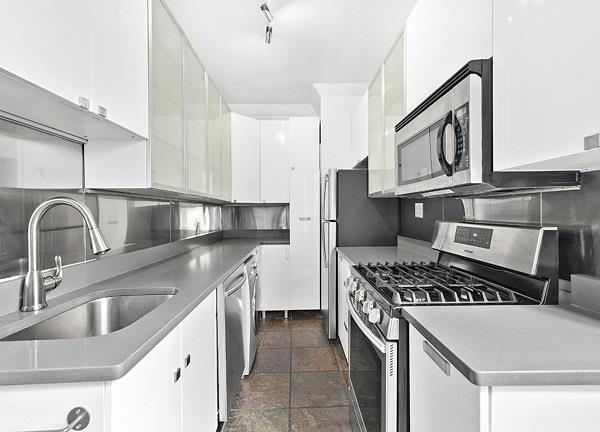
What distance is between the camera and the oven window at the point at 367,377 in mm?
1344

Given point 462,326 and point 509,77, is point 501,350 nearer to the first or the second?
point 462,326

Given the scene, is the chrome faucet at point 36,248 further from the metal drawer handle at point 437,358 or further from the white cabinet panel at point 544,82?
the white cabinet panel at point 544,82

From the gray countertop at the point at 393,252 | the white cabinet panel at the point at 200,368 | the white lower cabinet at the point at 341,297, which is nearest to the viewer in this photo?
the white cabinet panel at the point at 200,368

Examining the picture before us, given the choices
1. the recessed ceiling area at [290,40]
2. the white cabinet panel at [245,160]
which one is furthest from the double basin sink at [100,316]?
the white cabinet panel at [245,160]

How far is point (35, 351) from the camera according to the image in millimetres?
853

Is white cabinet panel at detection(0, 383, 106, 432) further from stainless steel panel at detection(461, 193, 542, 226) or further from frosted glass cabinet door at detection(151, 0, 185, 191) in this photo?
stainless steel panel at detection(461, 193, 542, 226)

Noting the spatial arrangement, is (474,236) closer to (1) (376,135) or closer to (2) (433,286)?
(2) (433,286)

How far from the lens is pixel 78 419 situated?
0.77 meters

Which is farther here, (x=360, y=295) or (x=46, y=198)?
(x=360, y=295)

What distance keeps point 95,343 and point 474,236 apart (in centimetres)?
154

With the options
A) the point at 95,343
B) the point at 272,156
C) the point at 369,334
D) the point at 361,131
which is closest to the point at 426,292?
the point at 369,334

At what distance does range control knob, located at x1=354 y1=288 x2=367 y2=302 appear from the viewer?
1600 mm

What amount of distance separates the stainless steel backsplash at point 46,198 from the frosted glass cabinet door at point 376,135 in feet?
5.50

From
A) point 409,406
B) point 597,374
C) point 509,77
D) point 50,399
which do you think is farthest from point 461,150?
point 50,399
